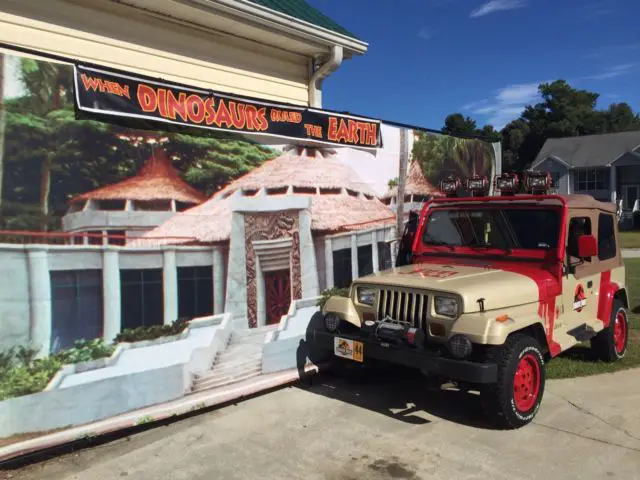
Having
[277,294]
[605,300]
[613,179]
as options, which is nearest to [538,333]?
[605,300]

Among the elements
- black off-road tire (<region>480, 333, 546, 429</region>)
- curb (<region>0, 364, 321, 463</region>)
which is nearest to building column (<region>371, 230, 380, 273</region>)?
curb (<region>0, 364, 321, 463</region>)

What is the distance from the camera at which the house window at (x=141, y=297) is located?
4.78m

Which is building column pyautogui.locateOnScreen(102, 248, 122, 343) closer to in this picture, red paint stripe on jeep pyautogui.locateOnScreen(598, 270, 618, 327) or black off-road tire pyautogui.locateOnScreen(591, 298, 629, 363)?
red paint stripe on jeep pyautogui.locateOnScreen(598, 270, 618, 327)

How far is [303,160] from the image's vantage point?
20.2 ft

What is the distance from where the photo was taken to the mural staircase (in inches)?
205

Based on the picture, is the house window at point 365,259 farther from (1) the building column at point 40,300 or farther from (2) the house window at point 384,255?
(1) the building column at point 40,300

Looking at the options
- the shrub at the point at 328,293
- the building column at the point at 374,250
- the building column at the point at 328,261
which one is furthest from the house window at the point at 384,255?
the building column at the point at 328,261

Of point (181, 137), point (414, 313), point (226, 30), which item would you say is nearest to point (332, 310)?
A: point (414, 313)

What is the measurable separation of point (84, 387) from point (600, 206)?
18.4ft

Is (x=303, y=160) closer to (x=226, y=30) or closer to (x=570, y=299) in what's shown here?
(x=226, y=30)

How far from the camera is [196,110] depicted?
5.20m

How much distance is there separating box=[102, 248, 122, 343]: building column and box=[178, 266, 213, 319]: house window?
0.62m

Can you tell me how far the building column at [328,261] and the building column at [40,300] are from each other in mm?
3119

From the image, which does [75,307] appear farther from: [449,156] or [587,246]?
[449,156]
